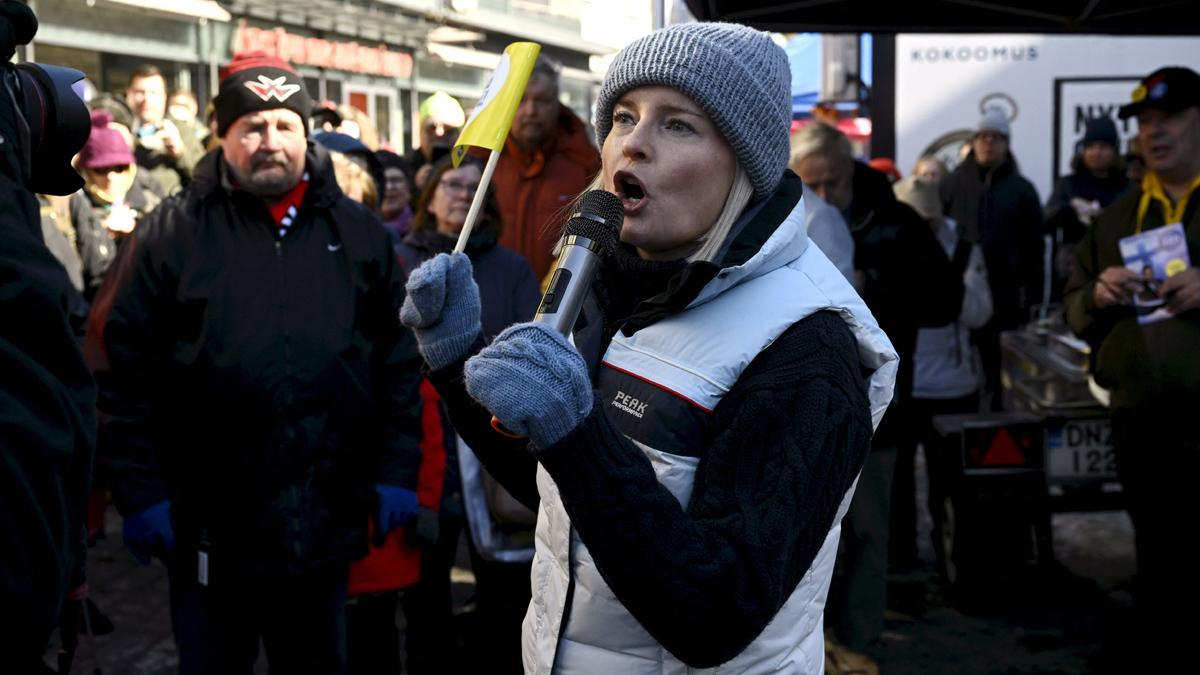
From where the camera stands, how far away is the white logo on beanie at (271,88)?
3678 millimetres

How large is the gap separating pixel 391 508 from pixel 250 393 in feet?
1.86

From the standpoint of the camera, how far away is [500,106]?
1.89 metres

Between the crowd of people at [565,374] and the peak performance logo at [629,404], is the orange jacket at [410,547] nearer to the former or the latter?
the crowd of people at [565,374]

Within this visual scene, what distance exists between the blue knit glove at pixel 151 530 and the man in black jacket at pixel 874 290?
2.53 metres

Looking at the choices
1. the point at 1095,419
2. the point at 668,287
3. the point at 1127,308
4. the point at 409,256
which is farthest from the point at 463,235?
the point at 1095,419

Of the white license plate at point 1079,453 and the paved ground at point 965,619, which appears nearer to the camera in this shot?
the paved ground at point 965,619

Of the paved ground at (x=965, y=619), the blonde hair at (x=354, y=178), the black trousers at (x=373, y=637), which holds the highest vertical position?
the blonde hair at (x=354, y=178)

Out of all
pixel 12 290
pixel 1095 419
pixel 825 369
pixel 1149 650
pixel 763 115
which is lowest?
pixel 1149 650

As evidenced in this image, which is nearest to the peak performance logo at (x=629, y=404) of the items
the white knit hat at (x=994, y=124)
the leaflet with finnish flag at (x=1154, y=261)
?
the leaflet with finnish flag at (x=1154, y=261)

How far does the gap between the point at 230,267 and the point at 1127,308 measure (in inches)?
130

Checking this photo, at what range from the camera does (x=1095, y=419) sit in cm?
577

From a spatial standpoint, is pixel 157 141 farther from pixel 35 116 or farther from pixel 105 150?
pixel 35 116

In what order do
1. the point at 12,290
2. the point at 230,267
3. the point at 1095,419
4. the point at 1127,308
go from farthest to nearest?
1. the point at 1095,419
2. the point at 1127,308
3. the point at 230,267
4. the point at 12,290

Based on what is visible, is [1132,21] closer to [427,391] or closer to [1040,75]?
[427,391]
